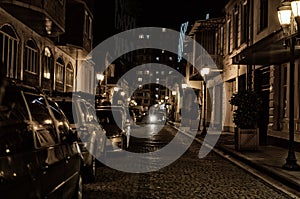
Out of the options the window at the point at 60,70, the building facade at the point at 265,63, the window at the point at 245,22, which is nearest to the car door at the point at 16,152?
the building facade at the point at 265,63

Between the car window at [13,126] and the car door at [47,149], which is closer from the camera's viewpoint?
the car window at [13,126]

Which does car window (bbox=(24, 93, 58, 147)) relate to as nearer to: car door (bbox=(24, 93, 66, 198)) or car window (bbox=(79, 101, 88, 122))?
car door (bbox=(24, 93, 66, 198))

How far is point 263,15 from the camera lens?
23.0 meters

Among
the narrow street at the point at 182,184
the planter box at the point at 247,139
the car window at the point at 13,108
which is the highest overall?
the car window at the point at 13,108

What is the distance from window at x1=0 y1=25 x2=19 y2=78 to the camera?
17859 mm

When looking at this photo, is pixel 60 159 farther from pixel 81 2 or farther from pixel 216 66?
pixel 216 66

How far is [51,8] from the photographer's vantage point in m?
19.3

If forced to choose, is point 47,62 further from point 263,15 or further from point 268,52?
point 268,52

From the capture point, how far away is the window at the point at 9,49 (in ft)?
58.6

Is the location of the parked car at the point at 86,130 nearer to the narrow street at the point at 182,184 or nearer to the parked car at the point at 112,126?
the narrow street at the point at 182,184

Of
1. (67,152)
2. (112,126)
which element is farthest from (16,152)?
(112,126)

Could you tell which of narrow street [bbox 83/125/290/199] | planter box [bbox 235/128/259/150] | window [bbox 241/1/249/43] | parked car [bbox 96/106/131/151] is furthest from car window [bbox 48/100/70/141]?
window [bbox 241/1/249/43]

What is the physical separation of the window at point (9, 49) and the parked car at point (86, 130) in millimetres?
6195

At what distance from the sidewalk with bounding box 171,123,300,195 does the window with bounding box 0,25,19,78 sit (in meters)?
8.72
